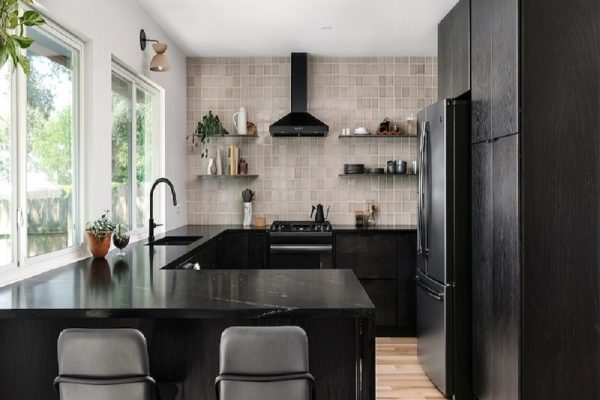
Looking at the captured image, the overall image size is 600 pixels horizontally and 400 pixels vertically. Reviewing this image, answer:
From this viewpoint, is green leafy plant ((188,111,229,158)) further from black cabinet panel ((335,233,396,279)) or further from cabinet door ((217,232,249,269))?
black cabinet panel ((335,233,396,279))

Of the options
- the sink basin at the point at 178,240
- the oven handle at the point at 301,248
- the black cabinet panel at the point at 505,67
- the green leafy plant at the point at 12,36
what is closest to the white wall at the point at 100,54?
the green leafy plant at the point at 12,36

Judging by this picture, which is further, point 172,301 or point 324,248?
point 324,248

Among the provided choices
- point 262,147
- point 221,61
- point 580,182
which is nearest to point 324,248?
point 262,147

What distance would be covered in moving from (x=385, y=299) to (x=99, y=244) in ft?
9.07

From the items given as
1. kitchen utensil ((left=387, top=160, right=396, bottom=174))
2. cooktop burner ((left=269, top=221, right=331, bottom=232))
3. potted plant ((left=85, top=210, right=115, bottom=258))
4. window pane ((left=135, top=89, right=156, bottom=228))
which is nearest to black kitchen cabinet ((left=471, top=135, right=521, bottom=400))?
cooktop burner ((left=269, top=221, right=331, bottom=232))

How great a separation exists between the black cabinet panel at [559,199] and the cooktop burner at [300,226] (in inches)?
98.3

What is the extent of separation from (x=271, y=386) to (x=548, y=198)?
1.62m

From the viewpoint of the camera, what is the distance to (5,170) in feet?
7.64

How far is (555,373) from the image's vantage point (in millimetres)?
2482

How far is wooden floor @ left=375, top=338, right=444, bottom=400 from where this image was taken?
3.41 meters

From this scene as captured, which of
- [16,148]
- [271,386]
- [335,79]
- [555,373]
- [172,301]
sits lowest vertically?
[555,373]

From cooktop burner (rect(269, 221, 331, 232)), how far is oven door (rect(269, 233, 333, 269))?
62mm

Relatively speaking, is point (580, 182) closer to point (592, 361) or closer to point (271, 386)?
point (592, 361)

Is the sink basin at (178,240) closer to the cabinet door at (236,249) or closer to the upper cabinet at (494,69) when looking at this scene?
the cabinet door at (236,249)
